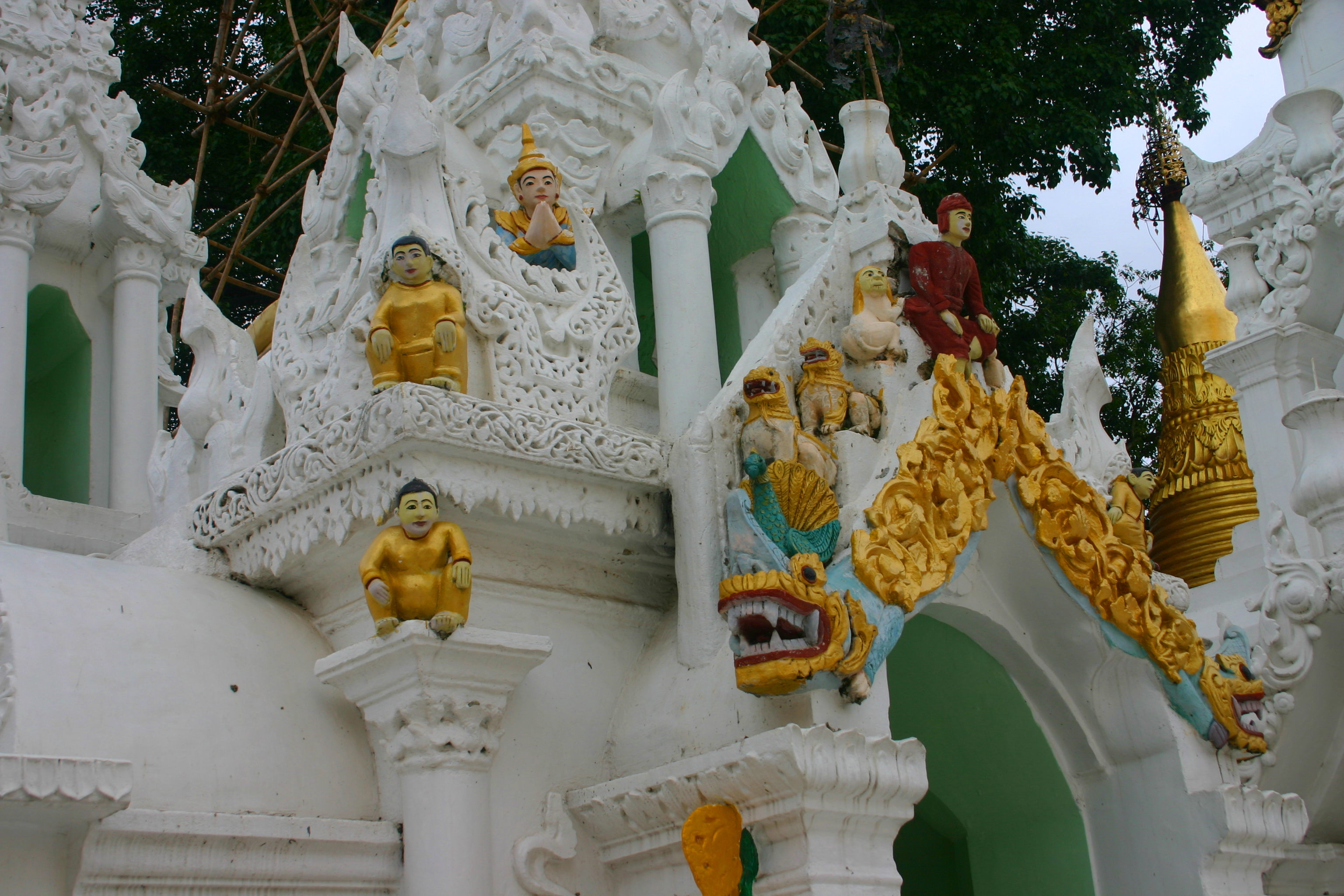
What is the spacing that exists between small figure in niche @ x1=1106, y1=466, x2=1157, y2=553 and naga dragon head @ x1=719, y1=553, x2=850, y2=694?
2.01m

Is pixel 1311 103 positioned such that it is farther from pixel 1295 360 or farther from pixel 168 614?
pixel 168 614

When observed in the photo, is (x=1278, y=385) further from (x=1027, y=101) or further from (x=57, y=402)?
(x=57, y=402)

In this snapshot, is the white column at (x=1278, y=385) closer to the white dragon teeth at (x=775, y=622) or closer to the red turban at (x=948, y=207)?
the red turban at (x=948, y=207)

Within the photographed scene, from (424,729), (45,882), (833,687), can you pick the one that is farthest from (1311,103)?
(45,882)

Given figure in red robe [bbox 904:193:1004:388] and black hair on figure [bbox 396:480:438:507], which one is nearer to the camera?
black hair on figure [bbox 396:480:438:507]

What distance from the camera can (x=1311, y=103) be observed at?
9844 mm

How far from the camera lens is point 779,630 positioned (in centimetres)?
557

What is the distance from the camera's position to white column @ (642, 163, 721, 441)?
23.2ft

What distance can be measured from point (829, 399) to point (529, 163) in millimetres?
1765

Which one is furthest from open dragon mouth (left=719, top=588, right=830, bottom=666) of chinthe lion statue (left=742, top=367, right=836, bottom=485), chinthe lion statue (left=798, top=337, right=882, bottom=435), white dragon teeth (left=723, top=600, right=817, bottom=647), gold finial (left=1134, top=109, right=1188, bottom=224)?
gold finial (left=1134, top=109, right=1188, bottom=224)

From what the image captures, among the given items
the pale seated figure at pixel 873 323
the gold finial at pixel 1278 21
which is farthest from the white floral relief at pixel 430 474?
the gold finial at pixel 1278 21

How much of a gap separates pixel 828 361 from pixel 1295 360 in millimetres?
5584

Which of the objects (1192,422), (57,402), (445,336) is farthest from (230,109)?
(445,336)

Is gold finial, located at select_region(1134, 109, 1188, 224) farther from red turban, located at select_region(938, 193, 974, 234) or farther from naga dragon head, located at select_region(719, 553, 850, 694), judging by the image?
naga dragon head, located at select_region(719, 553, 850, 694)
